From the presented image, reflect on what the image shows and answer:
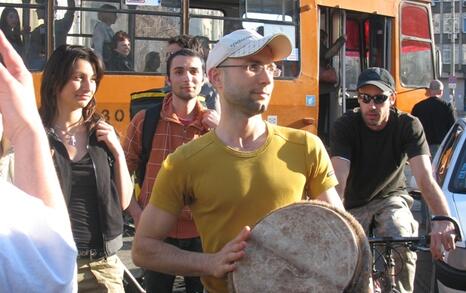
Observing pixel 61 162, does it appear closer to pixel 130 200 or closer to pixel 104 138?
pixel 104 138

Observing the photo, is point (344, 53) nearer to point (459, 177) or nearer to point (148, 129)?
point (459, 177)

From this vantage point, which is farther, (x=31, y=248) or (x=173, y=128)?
(x=173, y=128)

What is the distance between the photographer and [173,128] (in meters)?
4.34

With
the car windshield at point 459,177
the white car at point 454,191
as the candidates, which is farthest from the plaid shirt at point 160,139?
the car windshield at point 459,177

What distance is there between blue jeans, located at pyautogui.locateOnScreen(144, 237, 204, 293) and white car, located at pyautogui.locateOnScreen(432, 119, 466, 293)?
152 centimetres

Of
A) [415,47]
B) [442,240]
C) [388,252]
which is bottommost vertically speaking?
[388,252]

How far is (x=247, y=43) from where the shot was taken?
276 cm

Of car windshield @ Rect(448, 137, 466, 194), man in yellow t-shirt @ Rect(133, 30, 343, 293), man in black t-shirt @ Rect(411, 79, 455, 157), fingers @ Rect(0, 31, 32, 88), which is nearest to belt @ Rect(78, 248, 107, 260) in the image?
man in yellow t-shirt @ Rect(133, 30, 343, 293)

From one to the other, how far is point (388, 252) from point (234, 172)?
162 cm

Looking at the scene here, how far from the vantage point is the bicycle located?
3.71 metres

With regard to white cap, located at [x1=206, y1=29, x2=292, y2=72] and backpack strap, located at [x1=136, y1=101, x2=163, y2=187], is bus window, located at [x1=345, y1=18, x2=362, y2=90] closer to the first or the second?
backpack strap, located at [x1=136, y1=101, x2=163, y2=187]

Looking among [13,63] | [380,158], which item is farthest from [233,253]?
[380,158]

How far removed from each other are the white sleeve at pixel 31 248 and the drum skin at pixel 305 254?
0.87 metres

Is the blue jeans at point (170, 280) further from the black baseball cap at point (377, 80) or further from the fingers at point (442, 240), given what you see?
the black baseball cap at point (377, 80)
